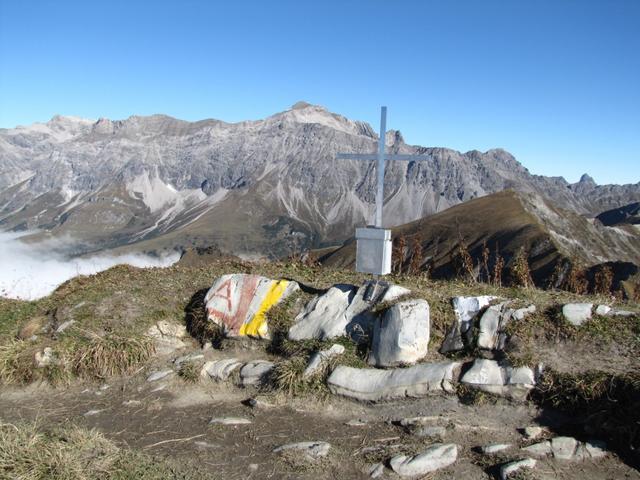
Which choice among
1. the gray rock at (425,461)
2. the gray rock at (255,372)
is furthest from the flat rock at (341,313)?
the gray rock at (425,461)

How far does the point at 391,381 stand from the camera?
9773 mm

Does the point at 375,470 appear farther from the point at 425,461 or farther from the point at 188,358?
the point at 188,358

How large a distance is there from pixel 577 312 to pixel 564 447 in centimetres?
322

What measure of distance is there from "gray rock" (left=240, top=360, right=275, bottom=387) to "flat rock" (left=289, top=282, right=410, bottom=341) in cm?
105

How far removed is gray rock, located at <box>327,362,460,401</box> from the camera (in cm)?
944

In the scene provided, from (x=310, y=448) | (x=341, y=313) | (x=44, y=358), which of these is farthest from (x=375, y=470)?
(x=44, y=358)

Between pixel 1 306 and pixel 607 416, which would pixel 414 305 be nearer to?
pixel 607 416

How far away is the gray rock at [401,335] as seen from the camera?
10219mm

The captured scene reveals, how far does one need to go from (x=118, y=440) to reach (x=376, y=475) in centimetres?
445

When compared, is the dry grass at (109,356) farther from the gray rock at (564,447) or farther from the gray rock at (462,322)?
the gray rock at (564,447)

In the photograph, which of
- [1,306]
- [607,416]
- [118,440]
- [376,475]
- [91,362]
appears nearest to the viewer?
[376,475]

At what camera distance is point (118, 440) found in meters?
8.90

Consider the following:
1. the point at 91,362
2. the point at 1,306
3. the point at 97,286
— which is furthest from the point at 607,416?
the point at 1,306

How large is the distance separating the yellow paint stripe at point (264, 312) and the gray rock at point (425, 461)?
5431 millimetres
